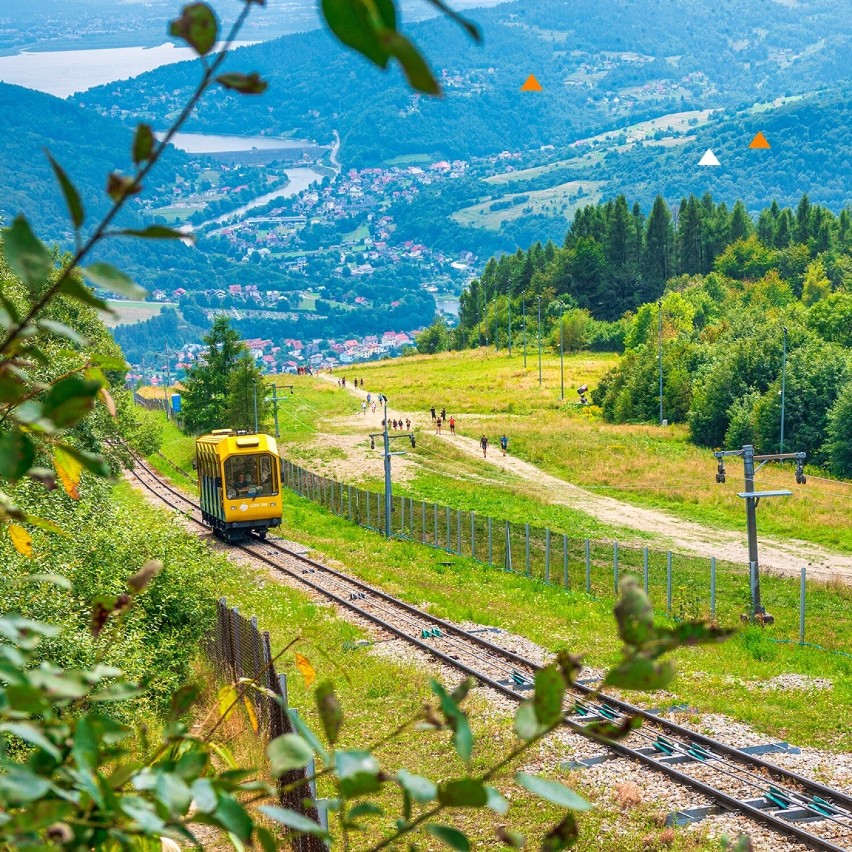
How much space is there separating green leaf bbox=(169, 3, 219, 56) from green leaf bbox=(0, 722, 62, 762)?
961 millimetres

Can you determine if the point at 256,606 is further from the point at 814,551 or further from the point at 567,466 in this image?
the point at 567,466

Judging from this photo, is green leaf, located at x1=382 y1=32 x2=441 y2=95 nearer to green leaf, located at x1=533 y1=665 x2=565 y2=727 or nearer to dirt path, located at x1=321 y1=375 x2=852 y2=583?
green leaf, located at x1=533 y1=665 x2=565 y2=727

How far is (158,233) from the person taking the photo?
1824mm

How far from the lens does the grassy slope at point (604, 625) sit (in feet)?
69.4

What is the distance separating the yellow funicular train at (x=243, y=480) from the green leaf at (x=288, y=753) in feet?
118

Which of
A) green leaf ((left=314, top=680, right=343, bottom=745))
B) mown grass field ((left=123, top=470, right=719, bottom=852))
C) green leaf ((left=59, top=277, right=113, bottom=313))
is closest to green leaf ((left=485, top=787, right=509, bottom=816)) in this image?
green leaf ((left=314, top=680, right=343, bottom=745))

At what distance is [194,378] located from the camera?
245ft

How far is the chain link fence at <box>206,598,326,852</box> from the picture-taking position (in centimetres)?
1312

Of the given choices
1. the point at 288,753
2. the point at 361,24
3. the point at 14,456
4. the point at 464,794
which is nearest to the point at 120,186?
the point at 14,456

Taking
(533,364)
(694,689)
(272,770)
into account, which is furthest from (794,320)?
(272,770)

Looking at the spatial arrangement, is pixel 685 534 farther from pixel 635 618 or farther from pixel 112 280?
pixel 112 280

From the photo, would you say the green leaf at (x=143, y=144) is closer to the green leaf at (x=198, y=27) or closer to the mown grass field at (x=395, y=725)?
the green leaf at (x=198, y=27)

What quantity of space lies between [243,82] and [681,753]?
1797 cm

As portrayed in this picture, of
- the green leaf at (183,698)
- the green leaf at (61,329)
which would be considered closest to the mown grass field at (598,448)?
the green leaf at (183,698)
